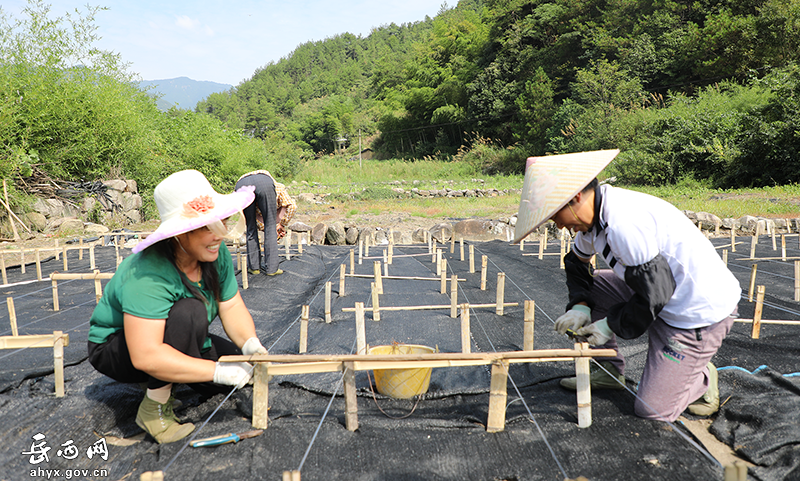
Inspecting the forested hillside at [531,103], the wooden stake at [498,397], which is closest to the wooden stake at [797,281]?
the wooden stake at [498,397]

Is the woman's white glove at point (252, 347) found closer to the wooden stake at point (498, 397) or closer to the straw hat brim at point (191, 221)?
the straw hat brim at point (191, 221)

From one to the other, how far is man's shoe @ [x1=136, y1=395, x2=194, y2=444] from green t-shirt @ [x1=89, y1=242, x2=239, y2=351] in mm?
317

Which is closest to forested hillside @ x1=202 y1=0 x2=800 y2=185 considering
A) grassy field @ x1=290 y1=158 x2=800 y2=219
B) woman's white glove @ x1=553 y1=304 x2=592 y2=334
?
grassy field @ x1=290 y1=158 x2=800 y2=219

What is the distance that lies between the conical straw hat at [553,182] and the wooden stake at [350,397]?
80 cm

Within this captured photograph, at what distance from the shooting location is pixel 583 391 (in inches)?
63.2

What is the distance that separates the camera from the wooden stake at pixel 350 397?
160 cm

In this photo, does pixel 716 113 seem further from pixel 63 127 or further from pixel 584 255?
pixel 63 127

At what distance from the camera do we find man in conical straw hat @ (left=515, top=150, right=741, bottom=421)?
5.15 ft

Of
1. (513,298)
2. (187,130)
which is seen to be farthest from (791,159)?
(187,130)

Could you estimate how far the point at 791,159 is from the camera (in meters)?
11.0

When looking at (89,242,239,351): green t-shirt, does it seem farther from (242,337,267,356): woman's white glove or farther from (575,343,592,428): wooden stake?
(575,343,592,428): wooden stake

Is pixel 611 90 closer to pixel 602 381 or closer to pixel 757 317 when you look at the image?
pixel 757 317

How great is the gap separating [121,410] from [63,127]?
9.14 metres

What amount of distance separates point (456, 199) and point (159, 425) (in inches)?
574
